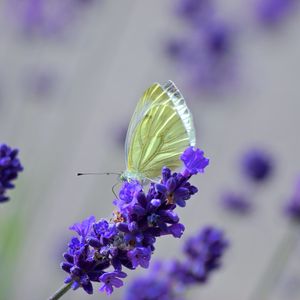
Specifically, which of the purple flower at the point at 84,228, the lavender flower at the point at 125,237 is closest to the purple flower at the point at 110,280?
the lavender flower at the point at 125,237

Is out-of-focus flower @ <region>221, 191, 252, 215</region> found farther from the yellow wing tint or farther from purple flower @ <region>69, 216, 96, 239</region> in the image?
purple flower @ <region>69, 216, 96, 239</region>

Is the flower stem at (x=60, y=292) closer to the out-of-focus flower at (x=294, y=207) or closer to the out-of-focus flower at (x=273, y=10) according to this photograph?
the out-of-focus flower at (x=294, y=207)

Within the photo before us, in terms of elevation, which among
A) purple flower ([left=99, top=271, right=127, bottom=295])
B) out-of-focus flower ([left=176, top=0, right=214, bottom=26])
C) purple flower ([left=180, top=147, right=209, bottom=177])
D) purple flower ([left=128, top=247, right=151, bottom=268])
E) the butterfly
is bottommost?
purple flower ([left=99, top=271, right=127, bottom=295])

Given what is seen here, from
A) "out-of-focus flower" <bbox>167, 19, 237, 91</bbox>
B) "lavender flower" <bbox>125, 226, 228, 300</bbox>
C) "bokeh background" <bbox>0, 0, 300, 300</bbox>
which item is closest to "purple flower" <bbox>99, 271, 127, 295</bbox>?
"lavender flower" <bbox>125, 226, 228, 300</bbox>

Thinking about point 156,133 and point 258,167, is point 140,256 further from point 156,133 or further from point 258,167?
point 258,167

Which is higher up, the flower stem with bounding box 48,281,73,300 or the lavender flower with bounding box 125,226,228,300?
the lavender flower with bounding box 125,226,228,300

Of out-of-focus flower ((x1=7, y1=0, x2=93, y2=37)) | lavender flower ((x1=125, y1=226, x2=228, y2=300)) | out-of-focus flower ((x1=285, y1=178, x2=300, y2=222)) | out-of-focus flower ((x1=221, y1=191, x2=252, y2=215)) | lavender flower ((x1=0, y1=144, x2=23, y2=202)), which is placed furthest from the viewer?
out-of-focus flower ((x1=7, y1=0, x2=93, y2=37))
